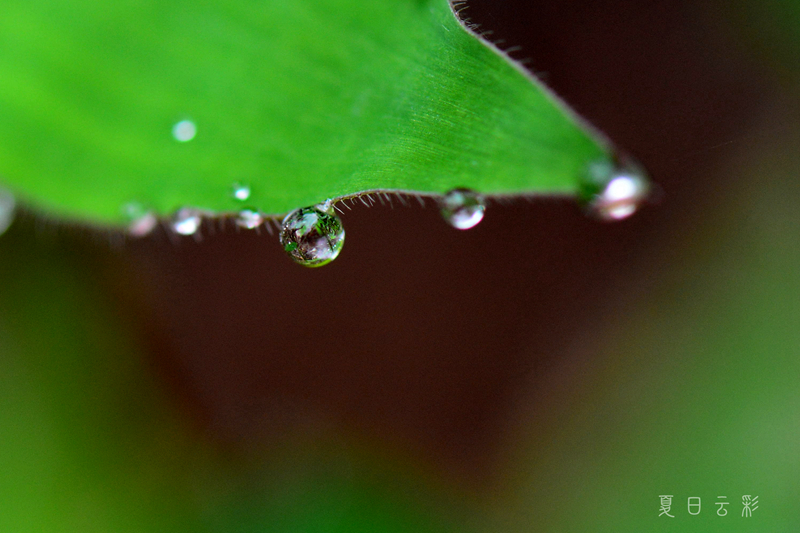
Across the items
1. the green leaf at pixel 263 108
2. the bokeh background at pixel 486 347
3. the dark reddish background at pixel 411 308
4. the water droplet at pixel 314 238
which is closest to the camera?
the green leaf at pixel 263 108

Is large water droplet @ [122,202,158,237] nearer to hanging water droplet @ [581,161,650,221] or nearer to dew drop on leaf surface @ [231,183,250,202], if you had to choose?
dew drop on leaf surface @ [231,183,250,202]

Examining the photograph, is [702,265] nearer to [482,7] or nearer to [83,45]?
[482,7]

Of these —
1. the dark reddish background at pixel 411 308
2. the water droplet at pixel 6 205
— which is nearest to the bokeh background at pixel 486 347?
the dark reddish background at pixel 411 308

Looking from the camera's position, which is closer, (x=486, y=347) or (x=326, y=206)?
(x=326, y=206)

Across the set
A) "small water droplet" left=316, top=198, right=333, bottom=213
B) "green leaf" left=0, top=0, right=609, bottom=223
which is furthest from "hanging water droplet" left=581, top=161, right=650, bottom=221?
"small water droplet" left=316, top=198, right=333, bottom=213

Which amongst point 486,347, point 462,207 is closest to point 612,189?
point 462,207

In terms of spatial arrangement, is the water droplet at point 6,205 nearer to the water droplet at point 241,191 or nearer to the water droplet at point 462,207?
the water droplet at point 241,191

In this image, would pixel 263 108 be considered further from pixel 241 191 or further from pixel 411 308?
pixel 411 308
